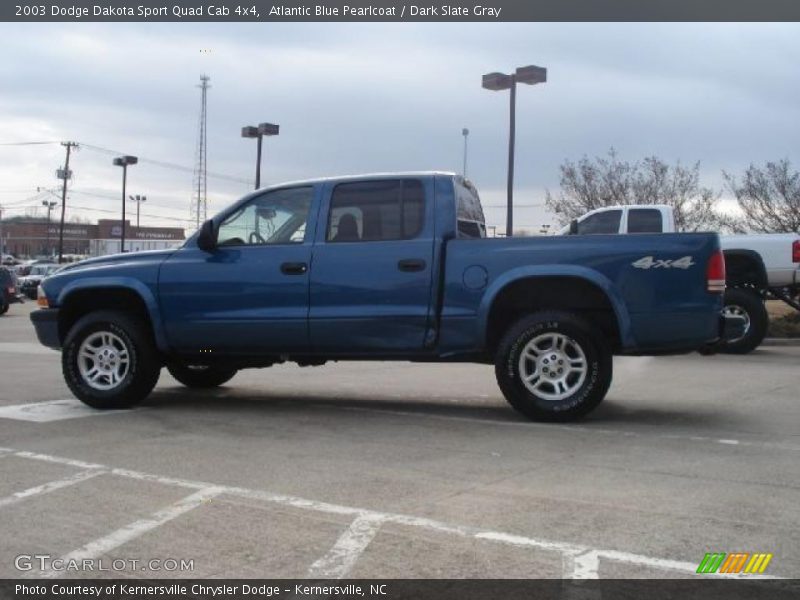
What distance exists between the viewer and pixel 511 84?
60.2 feet

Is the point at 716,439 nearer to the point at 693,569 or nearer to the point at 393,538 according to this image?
the point at 693,569

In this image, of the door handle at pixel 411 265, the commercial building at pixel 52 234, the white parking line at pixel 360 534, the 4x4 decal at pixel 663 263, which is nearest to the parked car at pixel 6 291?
the door handle at pixel 411 265

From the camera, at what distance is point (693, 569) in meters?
3.69

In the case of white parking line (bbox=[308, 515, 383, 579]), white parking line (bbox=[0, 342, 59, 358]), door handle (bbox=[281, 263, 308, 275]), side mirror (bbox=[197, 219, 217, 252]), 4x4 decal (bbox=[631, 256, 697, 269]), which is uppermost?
side mirror (bbox=[197, 219, 217, 252])

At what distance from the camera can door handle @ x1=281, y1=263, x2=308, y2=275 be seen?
7348 mm

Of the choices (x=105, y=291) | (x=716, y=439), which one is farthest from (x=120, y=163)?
(x=716, y=439)

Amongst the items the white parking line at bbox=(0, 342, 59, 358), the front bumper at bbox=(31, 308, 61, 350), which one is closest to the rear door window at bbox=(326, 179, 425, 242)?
the front bumper at bbox=(31, 308, 61, 350)

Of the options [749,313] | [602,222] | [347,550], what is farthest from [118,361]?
[749,313]

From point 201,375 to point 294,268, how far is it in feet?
8.72

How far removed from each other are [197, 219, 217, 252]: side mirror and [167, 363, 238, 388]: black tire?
2048mm

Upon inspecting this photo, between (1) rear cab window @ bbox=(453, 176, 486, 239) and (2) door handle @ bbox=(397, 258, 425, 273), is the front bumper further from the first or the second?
(1) rear cab window @ bbox=(453, 176, 486, 239)

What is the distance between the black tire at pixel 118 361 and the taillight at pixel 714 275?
4887 millimetres

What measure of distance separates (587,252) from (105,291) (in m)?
4.40

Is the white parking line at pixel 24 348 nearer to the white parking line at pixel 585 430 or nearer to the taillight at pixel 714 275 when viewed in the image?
the white parking line at pixel 585 430
